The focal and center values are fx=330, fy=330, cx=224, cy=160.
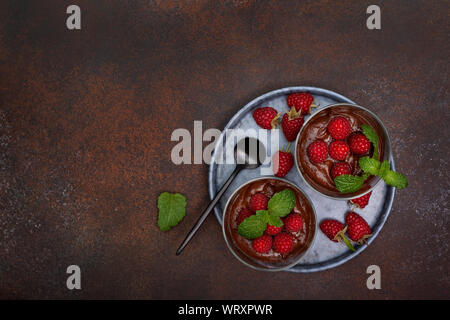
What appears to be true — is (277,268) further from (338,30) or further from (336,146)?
(338,30)

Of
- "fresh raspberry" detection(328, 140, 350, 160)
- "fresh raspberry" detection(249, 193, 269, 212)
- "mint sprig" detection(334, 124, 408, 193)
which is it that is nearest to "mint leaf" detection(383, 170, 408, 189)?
"mint sprig" detection(334, 124, 408, 193)

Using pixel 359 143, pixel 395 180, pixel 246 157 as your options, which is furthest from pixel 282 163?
pixel 395 180

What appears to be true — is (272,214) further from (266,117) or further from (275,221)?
(266,117)

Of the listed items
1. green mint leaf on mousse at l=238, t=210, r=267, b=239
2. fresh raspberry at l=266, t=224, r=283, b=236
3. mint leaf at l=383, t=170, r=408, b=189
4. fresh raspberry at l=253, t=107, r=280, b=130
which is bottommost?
fresh raspberry at l=266, t=224, r=283, b=236

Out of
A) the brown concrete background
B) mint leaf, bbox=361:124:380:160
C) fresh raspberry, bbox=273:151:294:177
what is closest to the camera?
mint leaf, bbox=361:124:380:160

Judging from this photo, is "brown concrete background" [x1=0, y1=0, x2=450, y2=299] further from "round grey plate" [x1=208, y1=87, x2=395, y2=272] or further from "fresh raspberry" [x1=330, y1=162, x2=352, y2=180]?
"fresh raspberry" [x1=330, y1=162, x2=352, y2=180]

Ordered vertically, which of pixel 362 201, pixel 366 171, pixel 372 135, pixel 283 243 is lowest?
pixel 283 243

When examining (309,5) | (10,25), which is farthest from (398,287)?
(10,25)
